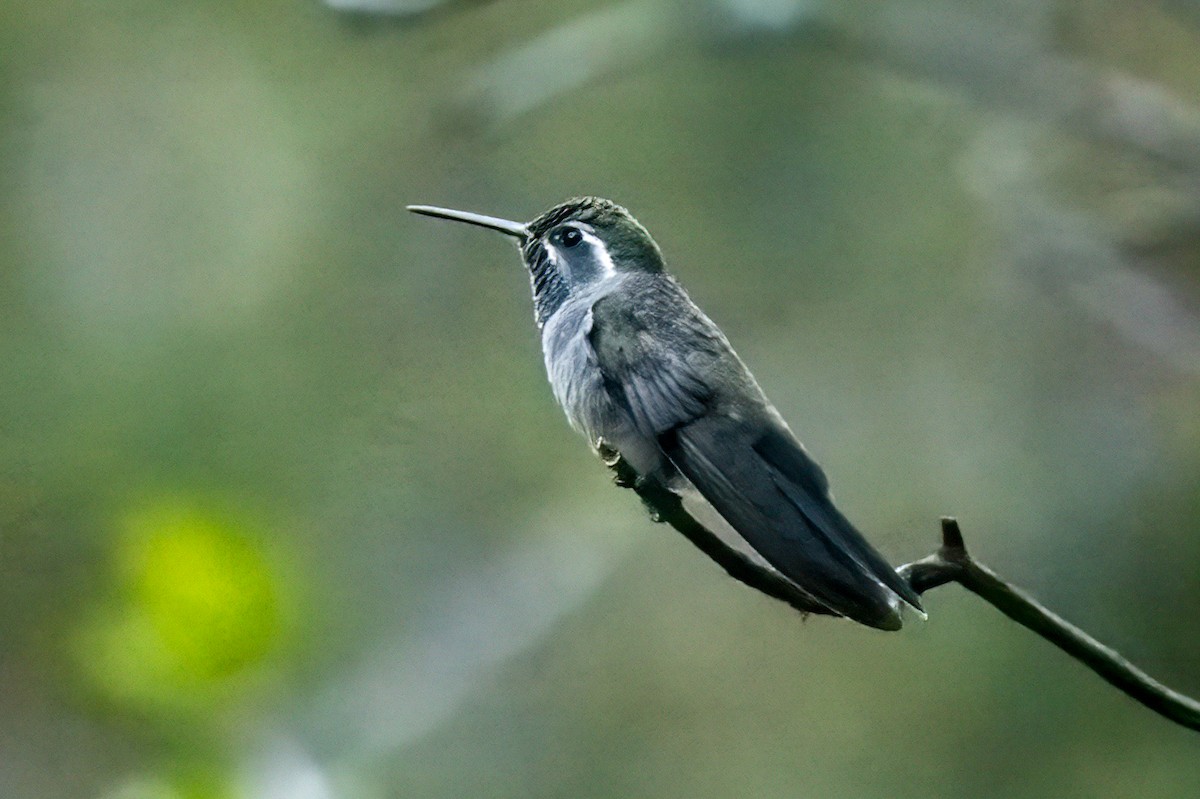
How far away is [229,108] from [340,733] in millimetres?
1596

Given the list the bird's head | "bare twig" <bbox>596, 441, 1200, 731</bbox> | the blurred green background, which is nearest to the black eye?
the bird's head

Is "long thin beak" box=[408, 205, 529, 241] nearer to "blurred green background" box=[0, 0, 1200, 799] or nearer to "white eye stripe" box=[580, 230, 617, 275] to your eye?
"white eye stripe" box=[580, 230, 617, 275]

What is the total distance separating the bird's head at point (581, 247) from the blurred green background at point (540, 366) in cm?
58

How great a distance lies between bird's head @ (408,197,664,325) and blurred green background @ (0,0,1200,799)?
58 centimetres

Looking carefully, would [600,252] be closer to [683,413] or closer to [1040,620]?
[683,413]

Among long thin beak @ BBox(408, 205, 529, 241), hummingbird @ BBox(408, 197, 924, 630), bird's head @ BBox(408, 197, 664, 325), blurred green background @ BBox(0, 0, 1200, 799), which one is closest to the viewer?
hummingbird @ BBox(408, 197, 924, 630)

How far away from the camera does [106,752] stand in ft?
7.58

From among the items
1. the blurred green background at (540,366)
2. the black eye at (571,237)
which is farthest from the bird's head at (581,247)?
the blurred green background at (540,366)

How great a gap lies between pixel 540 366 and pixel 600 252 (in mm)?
654

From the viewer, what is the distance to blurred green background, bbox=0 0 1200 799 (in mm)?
2416

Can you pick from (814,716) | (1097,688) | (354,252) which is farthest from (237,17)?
(1097,688)

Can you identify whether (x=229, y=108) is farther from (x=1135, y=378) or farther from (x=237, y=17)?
(x=1135, y=378)

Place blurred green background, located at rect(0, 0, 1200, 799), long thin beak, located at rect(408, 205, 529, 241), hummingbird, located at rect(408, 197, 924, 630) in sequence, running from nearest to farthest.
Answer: hummingbird, located at rect(408, 197, 924, 630) < long thin beak, located at rect(408, 205, 529, 241) < blurred green background, located at rect(0, 0, 1200, 799)

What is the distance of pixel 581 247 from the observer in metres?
1.63
